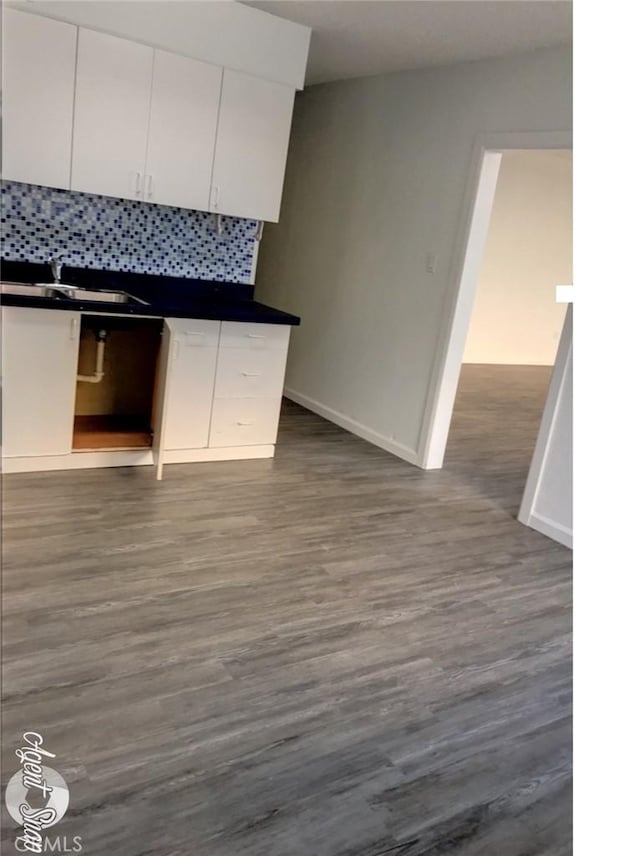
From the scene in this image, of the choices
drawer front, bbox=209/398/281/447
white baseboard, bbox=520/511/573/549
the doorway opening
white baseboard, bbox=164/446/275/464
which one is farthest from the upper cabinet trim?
the doorway opening

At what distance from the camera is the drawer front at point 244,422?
4035 mm

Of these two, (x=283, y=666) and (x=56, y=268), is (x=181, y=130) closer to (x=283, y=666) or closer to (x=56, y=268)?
(x=56, y=268)

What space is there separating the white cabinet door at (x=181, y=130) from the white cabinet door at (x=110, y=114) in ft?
0.18

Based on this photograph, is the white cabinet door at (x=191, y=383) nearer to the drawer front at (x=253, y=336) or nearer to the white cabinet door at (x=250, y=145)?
the drawer front at (x=253, y=336)

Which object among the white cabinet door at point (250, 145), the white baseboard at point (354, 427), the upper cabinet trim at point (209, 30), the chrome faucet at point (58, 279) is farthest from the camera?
the white baseboard at point (354, 427)

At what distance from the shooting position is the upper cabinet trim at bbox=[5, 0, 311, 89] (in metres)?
3.37

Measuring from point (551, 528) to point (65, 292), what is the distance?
9.54 ft

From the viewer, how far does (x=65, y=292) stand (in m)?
3.76

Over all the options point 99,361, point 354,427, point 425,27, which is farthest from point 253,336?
point 425,27

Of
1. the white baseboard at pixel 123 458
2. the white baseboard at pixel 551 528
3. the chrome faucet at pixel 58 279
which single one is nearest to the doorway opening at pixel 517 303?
the white baseboard at pixel 551 528

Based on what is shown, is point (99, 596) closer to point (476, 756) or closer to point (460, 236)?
point (476, 756)

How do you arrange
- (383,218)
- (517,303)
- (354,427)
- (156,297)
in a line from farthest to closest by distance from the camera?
1. (517,303)
2. (354,427)
3. (383,218)
4. (156,297)

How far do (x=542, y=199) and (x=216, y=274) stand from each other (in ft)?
19.5
